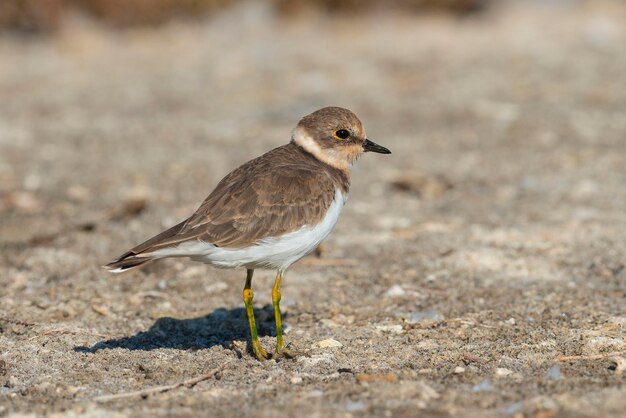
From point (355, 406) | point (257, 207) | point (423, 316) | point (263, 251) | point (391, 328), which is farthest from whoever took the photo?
point (423, 316)

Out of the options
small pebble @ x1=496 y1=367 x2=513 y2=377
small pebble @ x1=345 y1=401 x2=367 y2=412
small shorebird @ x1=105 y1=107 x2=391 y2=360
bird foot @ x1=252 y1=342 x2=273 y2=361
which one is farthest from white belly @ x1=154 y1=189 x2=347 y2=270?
small pebble @ x1=496 y1=367 x2=513 y2=377

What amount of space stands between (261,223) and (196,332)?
1.13 m

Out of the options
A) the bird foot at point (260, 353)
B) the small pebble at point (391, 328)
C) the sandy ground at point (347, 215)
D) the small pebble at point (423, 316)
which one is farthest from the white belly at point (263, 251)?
the small pebble at point (423, 316)

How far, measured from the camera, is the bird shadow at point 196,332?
19.4 feet

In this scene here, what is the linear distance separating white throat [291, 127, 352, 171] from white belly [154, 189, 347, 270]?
0.81 meters

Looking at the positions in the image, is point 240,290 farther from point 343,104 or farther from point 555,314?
point 343,104

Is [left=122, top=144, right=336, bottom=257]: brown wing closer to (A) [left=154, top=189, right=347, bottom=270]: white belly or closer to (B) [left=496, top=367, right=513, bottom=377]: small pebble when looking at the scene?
(A) [left=154, top=189, right=347, bottom=270]: white belly

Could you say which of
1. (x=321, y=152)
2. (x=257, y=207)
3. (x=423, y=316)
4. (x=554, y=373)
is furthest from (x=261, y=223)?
(x=554, y=373)

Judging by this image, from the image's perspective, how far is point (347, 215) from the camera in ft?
29.5

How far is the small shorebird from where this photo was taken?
17.8 feet

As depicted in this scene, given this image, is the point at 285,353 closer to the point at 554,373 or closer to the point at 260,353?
the point at 260,353

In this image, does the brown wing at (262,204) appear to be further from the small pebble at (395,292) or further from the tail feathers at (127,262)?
the small pebble at (395,292)

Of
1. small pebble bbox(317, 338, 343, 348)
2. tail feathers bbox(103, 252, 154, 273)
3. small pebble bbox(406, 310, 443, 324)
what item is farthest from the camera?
small pebble bbox(406, 310, 443, 324)

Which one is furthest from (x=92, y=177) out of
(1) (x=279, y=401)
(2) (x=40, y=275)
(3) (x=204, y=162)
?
(1) (x=279, y=401)
